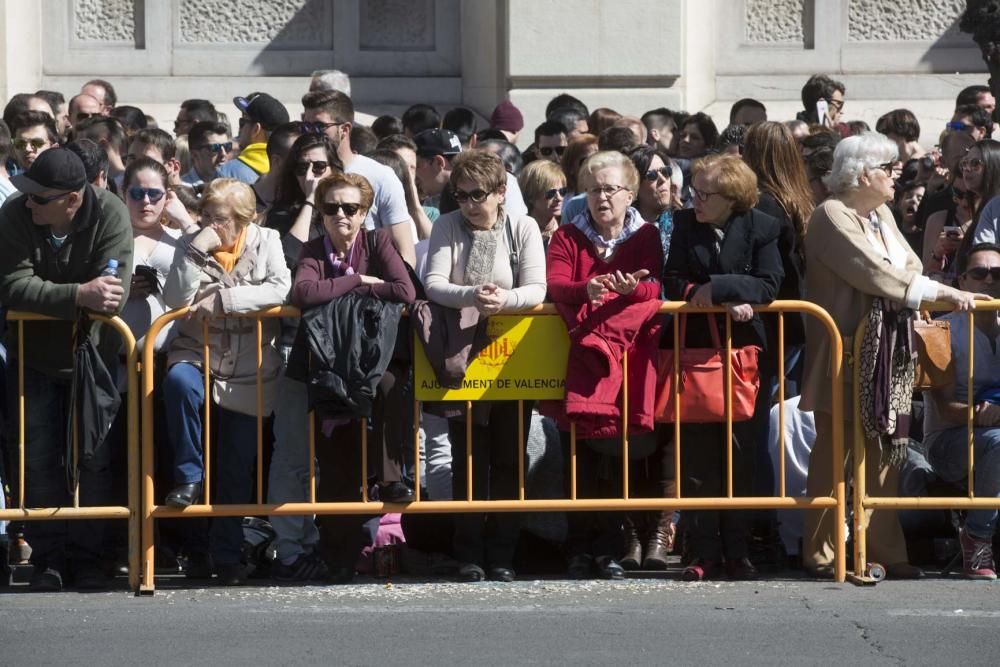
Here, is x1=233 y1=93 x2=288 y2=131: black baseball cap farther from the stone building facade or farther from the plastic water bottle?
the stone building facade

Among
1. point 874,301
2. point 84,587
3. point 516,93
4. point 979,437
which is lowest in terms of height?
point 84,587

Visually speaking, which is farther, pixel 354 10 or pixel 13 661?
pixel 354 10

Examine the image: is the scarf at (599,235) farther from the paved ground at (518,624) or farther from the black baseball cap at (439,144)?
the black baseball cap at (439,144)

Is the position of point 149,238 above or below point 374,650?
above

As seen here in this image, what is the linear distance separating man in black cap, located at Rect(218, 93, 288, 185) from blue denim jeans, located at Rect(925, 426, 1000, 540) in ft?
14.0

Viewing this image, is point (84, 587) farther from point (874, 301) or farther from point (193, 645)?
point (874, 301)

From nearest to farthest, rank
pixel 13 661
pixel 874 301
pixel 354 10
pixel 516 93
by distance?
pixel 13 661 < pixel 874 301 < pixel 516 93 < pixel 354 10

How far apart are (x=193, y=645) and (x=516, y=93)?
9.17 metres

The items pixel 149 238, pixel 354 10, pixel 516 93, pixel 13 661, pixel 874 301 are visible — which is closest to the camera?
pixel 13 661

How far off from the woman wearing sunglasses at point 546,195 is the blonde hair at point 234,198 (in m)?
2.11

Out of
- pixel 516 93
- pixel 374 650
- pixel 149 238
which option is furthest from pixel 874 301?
pixel 516 93

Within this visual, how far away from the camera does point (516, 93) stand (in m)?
16.1

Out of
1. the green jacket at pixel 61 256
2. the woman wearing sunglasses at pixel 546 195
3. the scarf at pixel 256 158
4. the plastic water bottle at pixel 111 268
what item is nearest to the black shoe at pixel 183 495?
the green jacket at pixel 61 256

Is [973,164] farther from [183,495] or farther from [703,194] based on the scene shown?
[183,495]
